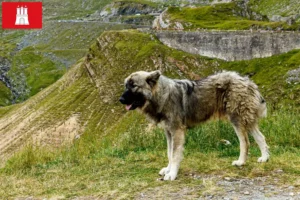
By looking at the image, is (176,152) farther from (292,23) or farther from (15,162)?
(292,23)

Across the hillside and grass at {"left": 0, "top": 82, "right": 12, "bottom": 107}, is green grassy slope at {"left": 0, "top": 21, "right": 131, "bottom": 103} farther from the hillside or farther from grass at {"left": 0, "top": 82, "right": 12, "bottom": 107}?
grass at {"left": 0, "top": 82, "right": 12, "bottom": 107}

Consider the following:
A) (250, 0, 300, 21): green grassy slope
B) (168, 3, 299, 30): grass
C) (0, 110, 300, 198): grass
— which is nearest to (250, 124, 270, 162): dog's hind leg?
(0, 110, 300, 198): grass

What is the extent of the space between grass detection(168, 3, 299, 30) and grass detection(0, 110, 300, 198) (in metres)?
47.8

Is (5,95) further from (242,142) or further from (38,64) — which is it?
(242,142)

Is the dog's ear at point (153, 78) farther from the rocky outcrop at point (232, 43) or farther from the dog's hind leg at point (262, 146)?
the rocky outcrop at point (232, 43)

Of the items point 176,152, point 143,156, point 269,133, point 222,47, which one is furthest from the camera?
point 222,47

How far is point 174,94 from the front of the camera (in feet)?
30.8

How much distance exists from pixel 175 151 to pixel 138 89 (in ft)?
5.50

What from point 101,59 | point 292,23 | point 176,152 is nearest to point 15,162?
point 176,152

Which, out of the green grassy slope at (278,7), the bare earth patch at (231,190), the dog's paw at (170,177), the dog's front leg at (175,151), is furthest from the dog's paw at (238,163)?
the green grassy slope at (278,7)

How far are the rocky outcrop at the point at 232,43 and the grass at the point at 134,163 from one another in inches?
1512

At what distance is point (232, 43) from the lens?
52.3m

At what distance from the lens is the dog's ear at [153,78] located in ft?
29.5

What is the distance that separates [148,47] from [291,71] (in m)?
19.4
